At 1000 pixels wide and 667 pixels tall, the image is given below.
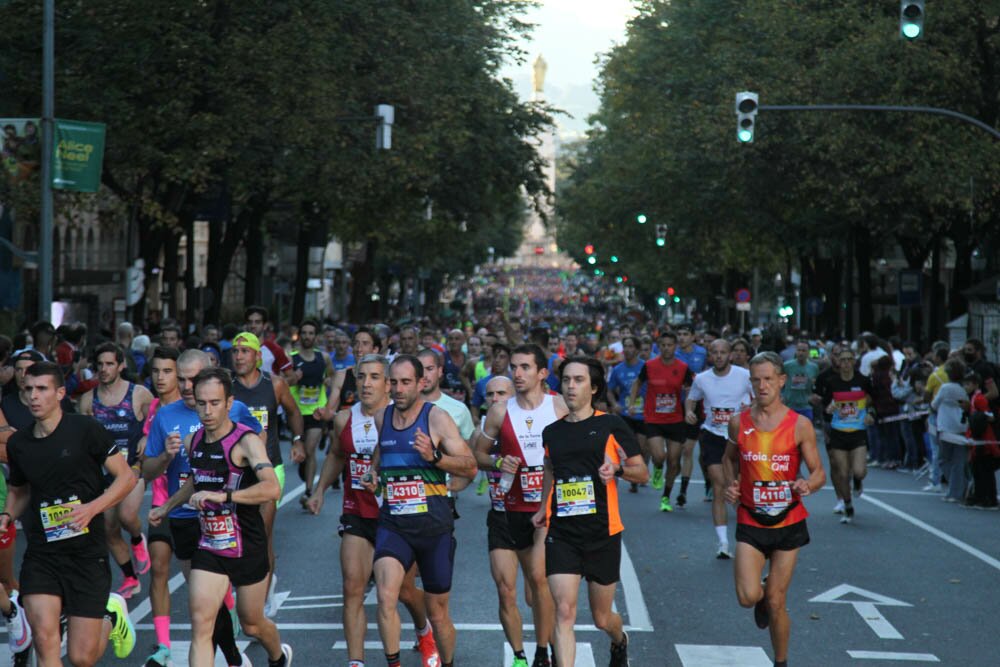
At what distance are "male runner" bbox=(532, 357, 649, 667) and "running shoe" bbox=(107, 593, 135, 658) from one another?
213cm

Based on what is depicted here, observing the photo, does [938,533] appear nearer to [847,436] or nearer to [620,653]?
[847,436]

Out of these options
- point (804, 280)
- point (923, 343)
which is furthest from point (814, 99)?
point (804, 280)

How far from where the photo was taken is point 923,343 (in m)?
45.3

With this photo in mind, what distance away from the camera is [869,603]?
40.6 feet

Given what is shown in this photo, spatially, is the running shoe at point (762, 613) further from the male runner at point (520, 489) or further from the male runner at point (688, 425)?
the male runner at point (688, 425)

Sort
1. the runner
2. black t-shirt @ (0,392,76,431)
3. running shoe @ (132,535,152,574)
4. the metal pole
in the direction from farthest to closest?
the metal pole
black t-shirt @ (0,392,76,431)
running shoe @ (132,535,152,574)
the runner

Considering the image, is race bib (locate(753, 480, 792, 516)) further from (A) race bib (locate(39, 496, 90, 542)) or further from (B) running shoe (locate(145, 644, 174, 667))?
(A) race bib (locate(39, 496, 90, 542))

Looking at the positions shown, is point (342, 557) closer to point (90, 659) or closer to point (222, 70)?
point (90, 659)

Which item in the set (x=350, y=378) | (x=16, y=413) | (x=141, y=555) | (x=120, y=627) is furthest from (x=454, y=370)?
(x=120, y=627)

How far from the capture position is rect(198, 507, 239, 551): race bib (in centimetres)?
847

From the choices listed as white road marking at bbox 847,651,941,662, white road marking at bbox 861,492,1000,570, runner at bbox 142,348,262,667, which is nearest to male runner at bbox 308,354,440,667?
runner at bbox 142,348,262,667

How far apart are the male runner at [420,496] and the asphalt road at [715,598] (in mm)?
990

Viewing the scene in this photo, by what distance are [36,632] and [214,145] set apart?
21369mm

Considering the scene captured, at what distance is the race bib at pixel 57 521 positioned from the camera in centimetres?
816
